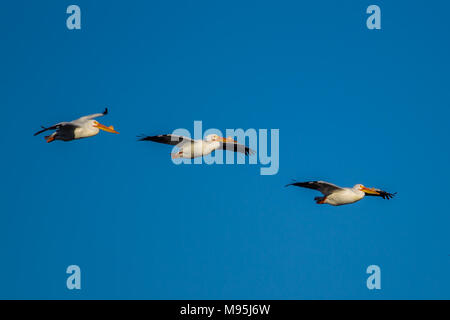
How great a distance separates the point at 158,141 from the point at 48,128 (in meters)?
3.02

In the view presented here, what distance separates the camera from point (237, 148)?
2667cm

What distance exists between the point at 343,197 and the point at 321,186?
813mm

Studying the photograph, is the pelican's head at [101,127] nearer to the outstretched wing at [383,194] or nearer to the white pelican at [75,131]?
the white pelican at [75,131]

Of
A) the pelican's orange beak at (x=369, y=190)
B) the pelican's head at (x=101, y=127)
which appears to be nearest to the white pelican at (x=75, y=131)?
the pelican's head at (x=101, y=127)

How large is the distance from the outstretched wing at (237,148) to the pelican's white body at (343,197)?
3745mm

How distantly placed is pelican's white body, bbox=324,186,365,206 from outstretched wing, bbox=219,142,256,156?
12.3 feet

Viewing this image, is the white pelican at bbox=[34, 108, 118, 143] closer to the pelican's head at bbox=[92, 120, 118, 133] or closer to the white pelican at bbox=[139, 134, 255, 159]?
the pelican's head at bbox=[92, 120, 118, 133]

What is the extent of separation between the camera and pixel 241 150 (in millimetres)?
26734

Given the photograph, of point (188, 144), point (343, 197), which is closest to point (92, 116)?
point (188, 144)

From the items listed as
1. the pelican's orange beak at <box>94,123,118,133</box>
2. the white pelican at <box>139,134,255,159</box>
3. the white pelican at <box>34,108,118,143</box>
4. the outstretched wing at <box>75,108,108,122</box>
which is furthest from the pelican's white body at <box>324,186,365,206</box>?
the outstretched wing at <box>75,108,108,122</box>

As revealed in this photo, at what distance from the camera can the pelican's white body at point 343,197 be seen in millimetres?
23891
